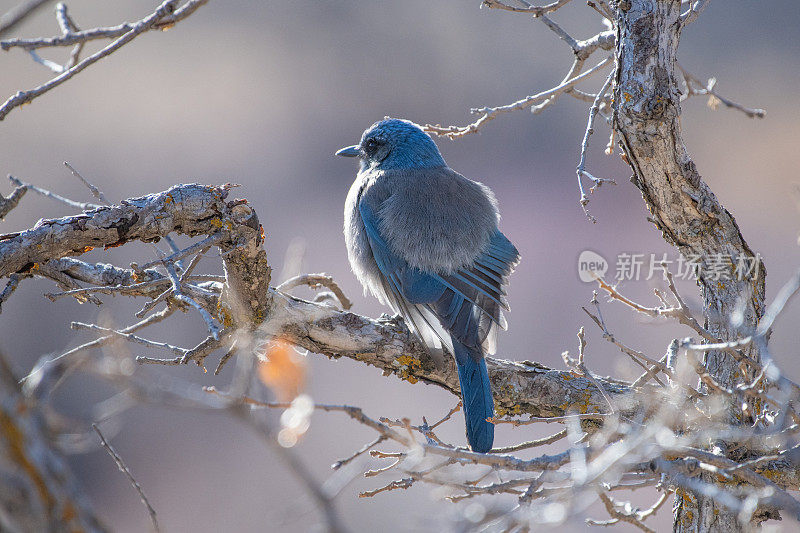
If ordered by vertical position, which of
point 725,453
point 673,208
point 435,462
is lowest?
point 725,453

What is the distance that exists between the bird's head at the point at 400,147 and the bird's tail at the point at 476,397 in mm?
1346

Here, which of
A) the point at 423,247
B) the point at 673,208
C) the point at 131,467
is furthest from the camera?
the point at 131,467

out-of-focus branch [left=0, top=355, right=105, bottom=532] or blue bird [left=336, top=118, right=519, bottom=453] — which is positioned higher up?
blue bird [left=336, top=118, right=519, bottom=453]

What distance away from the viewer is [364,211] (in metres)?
3.56

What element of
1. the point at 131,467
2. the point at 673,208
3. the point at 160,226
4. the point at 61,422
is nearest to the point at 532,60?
the point at 131,467

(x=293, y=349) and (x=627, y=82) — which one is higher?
(x=627, y=82)

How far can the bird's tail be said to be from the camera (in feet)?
9.26

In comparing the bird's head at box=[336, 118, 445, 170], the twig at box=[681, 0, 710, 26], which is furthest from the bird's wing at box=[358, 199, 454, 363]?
the twig at box=[681, 0, 710, 26]

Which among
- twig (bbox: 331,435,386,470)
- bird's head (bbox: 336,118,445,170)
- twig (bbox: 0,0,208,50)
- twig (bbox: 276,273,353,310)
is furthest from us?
bird's head (bbox: 336,118,445,170)

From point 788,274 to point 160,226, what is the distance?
761 cm

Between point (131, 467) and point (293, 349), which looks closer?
point (293, 349)

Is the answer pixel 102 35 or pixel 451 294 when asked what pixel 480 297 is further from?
pixel 102 35

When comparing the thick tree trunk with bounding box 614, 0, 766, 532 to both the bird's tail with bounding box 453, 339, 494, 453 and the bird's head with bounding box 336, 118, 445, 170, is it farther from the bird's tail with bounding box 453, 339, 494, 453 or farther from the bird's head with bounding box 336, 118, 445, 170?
the bird's head with bounding box 336, 118, 445, 170

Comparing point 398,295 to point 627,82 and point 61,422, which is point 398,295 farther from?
point 61,422
